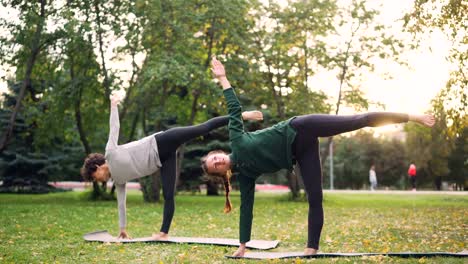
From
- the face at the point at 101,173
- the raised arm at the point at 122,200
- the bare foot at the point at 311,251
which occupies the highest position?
the face at the point at 101,173

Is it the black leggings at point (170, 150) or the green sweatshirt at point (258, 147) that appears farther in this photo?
the black leggings at point (170, 150)

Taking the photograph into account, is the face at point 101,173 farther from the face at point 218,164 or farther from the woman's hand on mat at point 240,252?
the woman's hand on mat at point 240,252

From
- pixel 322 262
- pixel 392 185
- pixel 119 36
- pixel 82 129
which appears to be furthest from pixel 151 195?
pixel 392 185

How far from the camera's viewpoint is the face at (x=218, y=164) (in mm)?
6297

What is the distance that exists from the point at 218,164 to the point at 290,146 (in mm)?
869

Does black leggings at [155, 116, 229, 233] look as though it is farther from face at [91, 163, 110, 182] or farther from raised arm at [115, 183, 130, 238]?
face at [91, 163, 110, 182]

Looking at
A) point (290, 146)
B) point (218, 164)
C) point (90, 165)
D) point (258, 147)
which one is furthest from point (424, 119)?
point (90, 165)

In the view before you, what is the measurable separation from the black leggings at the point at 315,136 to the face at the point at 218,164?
30.9 inches

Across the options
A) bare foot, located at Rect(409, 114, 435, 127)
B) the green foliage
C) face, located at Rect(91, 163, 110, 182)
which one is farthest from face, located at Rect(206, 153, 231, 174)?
the green foliage

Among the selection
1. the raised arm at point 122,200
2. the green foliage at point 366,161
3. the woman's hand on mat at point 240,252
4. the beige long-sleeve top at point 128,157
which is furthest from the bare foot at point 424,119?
the green foliage at point 366,161

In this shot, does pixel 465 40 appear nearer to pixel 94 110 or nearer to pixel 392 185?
pixel 94 110

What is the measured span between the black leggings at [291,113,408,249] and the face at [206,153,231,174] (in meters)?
0.78

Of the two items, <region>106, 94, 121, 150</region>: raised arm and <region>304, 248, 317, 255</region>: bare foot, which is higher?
<region>106, 94, 121, 150</region>: raised arm

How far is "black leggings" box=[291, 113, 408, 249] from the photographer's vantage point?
19.2 feet
